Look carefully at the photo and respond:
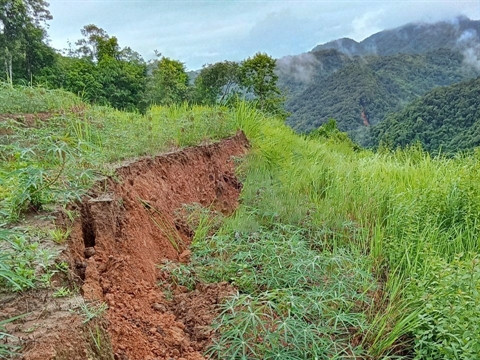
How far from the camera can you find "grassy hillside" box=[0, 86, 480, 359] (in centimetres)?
181

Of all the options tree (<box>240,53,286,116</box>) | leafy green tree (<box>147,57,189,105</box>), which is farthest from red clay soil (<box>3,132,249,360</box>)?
tree (<box>240,53,286,116</box>)

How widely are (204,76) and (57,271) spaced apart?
13.4m

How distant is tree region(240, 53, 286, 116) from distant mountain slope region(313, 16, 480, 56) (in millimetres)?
65386

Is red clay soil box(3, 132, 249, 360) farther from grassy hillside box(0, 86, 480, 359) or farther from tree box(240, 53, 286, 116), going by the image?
tree box(240, 53, 286, 116)

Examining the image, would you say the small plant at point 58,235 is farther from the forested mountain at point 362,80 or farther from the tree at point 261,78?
the forested mountain at point 362,80

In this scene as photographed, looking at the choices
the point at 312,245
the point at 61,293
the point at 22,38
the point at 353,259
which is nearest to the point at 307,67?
the point at 22,38

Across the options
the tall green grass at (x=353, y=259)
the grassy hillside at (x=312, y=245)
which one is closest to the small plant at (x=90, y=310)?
the grassy hillside at (x=312, y=245)

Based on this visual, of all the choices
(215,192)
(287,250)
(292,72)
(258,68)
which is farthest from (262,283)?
(292,72)

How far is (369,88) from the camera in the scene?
142 ft

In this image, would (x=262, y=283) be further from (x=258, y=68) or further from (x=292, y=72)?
(x=292, y=72)

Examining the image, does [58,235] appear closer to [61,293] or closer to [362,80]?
[61,293]

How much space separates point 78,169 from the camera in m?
2.36

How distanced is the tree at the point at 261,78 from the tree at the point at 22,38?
23.2 ft

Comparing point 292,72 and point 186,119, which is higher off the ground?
point 292,72
